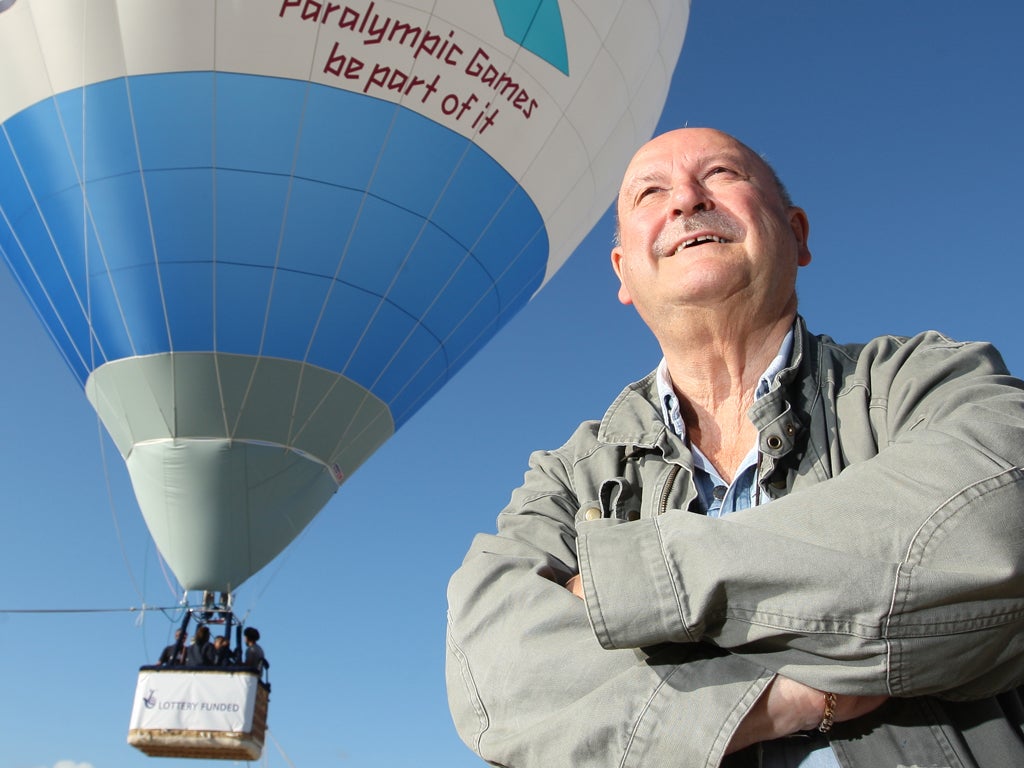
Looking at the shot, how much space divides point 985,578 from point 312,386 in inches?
337

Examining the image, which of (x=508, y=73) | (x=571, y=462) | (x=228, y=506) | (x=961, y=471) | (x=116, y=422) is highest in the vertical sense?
(x=508, y=73)

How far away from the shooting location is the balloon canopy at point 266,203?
828cm

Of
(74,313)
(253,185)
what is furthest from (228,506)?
(253,185)

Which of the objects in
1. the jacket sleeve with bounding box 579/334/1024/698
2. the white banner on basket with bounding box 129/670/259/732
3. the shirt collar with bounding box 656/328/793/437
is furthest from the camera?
the white banner on basket with bounding box 129/670/259/732

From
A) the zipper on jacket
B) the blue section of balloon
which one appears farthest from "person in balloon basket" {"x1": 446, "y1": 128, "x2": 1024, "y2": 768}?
the blue section of balloon

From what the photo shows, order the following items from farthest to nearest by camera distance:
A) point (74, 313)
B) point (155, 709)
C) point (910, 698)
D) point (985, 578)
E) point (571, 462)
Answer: point (74, 313) < point (155, 709) < point (571, 462) < point (910, 698) < point (985, 578)

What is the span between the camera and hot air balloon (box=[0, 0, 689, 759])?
8.28m

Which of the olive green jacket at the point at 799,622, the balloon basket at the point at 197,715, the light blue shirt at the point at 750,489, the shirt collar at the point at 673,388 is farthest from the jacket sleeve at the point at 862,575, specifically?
the balloon basket at the point at 197,715

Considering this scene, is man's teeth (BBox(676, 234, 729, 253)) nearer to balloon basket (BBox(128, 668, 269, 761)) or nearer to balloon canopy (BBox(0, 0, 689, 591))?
balloon canopy (BBox(0, 0, 689, 591))

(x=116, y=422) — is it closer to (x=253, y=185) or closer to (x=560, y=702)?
(x=253, y=185)

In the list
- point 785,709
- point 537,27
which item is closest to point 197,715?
point 537,27

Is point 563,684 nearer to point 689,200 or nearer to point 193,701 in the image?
point 689,200

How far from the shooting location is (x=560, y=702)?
1167mm

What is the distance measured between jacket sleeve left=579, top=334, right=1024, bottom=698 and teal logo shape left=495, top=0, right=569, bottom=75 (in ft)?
26.8
